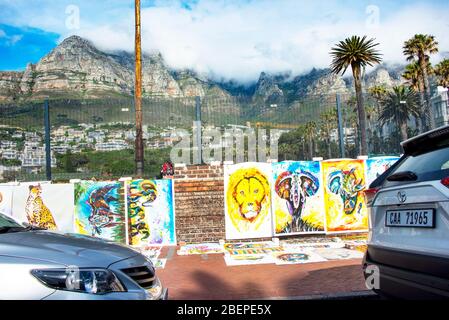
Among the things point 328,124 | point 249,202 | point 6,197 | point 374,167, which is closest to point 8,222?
point 249,202

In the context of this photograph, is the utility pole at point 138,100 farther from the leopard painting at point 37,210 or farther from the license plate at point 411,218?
the license plate at point 411,218

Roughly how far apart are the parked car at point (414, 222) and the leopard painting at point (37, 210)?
28.8 feet

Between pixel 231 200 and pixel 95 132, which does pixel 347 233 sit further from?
pixel 95 132

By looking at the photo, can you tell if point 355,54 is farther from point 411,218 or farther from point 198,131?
point 411,218

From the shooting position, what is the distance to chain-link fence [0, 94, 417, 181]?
39.3ft

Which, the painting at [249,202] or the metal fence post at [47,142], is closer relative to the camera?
the painting at [249,202]

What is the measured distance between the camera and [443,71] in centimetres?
3919

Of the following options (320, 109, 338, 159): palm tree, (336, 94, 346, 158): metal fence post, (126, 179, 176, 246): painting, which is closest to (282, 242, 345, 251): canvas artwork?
(126, 179, 176, 246): painting

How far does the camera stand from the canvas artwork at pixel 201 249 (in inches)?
376

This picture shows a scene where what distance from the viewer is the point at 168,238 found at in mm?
10406

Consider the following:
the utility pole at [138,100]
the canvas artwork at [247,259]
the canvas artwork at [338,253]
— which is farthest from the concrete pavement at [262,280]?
the utility pole at [138,100]

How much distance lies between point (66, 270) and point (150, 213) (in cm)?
764

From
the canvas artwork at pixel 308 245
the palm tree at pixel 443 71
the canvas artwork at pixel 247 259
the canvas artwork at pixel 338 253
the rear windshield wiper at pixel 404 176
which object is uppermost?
the palm tree at pixel 443 71

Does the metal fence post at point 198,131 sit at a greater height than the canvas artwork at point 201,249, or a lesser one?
greater
